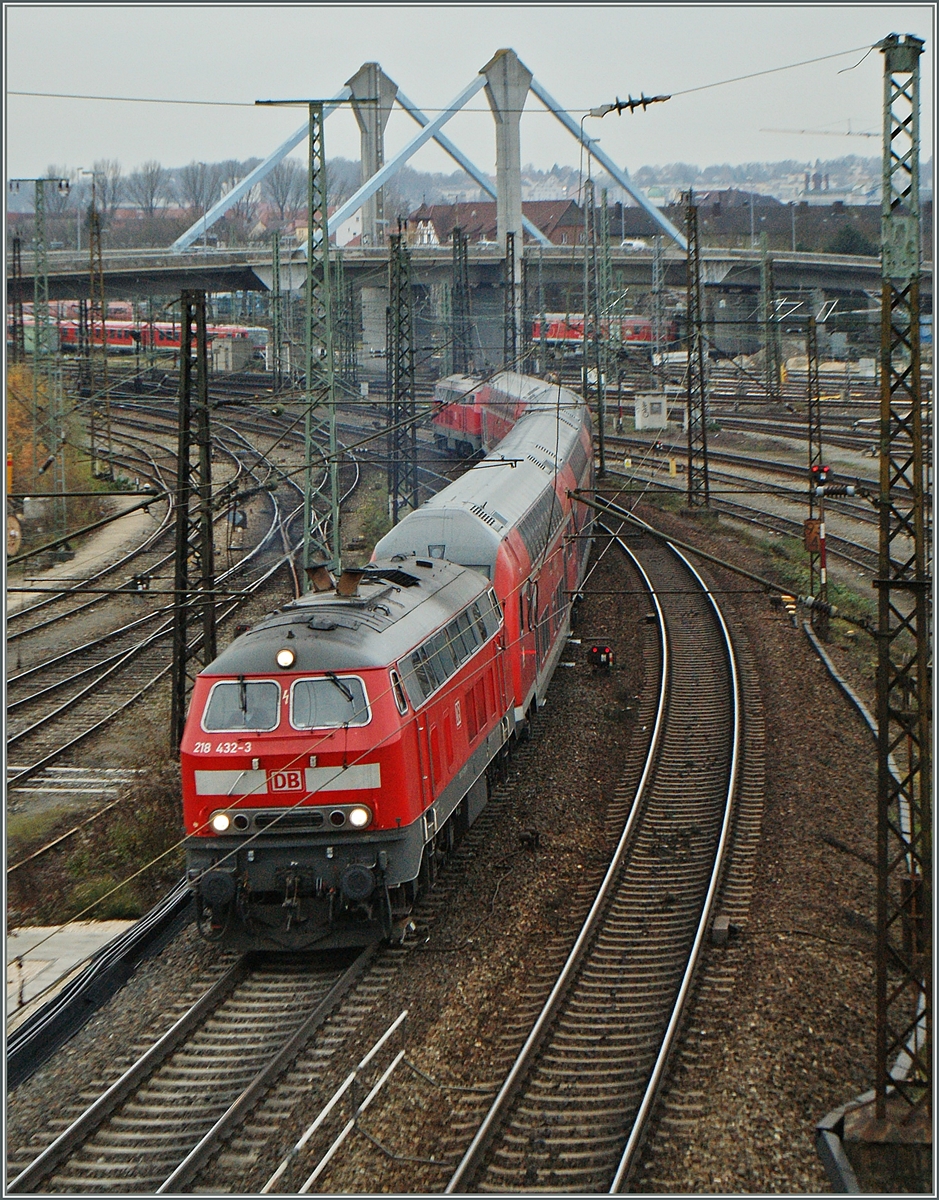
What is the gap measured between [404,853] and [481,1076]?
104 inches

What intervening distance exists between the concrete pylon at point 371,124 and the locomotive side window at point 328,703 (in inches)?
3108

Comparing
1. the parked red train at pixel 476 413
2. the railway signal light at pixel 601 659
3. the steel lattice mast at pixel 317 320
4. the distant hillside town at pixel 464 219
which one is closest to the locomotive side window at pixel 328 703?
the steel lattice mast at pixel 317 320

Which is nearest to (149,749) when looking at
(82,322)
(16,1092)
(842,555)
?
(16,1092)

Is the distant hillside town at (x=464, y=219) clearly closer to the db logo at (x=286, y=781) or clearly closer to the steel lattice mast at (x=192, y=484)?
the steel lattice mast at (x=192, y=484)

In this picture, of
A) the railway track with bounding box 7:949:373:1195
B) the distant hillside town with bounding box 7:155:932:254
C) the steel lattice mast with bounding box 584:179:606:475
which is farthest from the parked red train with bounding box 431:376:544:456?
the distant hillside town with bounding box 7:155:932:254

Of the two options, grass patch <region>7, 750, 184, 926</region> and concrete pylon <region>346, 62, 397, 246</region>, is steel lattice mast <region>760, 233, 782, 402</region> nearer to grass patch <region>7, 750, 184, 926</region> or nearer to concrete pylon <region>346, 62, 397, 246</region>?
concrete pylon <region>346, 62, 397, 246</region>

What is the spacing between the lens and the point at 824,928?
14.3 metres

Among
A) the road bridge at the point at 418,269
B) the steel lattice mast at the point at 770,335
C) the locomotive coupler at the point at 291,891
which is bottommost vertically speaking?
the locomotive coupler at the point at 291,891

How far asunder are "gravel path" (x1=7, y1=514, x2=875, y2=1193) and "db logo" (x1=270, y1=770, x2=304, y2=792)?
208 cm

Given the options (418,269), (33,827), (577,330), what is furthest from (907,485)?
(418,269)

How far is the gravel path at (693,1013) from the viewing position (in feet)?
33.6

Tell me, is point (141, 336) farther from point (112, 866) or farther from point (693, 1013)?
point (693, 1013)

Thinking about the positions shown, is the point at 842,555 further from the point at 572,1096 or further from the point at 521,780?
the point at 572,1096

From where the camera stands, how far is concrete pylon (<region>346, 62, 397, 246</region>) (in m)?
87.8
